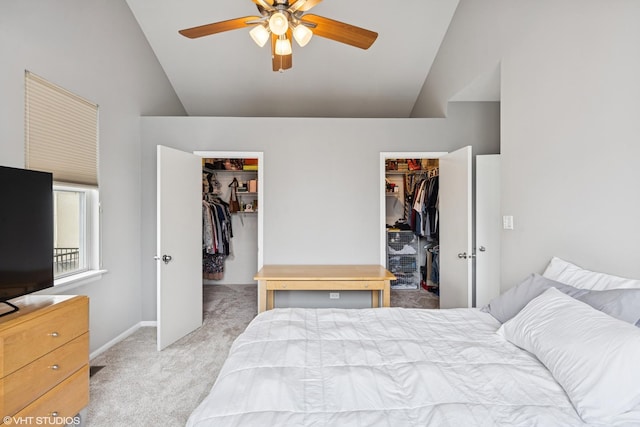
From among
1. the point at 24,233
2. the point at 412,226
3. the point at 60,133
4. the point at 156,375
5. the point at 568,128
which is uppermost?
the point at 60,133

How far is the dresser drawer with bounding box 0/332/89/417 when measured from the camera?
51.9 inches

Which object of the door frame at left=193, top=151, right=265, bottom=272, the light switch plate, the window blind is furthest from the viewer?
the door frame at left=193, top=151, right=265, bottom=272

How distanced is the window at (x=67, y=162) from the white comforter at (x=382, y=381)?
192 cm

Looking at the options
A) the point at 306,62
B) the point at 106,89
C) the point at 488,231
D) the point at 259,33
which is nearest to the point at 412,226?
the point at 488,231

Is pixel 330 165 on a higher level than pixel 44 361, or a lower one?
higher

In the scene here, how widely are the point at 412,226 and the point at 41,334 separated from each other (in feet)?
14.1

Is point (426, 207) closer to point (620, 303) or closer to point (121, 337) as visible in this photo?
point (620, 303)

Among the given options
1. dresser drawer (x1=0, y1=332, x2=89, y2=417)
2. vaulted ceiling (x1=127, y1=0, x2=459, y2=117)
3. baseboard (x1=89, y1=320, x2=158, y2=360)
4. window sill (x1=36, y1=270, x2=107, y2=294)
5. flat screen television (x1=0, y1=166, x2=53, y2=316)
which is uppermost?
vaulted ceiling (x1=127, y1=0, x2=459, y2=117)

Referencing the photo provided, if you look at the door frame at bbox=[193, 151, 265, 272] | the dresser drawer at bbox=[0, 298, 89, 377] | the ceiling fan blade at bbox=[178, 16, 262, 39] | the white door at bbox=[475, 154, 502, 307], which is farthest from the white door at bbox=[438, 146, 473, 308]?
the dresser drawer at bbox=[0, 298, 89, 377]

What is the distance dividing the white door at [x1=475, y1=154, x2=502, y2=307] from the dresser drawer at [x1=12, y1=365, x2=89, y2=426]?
3.28 m

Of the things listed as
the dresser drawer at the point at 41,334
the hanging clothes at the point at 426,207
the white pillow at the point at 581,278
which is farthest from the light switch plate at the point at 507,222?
the dresser drawer at the point at 41,334

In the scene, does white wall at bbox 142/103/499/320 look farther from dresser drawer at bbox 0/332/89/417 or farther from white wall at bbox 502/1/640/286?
dresser drawer at bbox 0/332/89/417

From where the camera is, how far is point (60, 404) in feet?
5.26

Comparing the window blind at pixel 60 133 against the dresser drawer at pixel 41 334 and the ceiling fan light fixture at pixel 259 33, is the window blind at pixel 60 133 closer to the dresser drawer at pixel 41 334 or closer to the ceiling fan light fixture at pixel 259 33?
the dresser drawer at pixel 41 334
